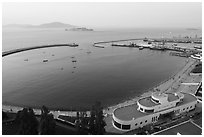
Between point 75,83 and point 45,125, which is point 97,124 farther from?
point 75,83

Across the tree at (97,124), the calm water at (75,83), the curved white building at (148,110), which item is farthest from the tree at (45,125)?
the calm water at (75,83)

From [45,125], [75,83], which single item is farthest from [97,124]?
[75,83]

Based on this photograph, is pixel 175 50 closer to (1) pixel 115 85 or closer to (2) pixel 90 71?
(2) pixel 90 71

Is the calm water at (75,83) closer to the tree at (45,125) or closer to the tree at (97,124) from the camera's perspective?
the tree at (97,124)

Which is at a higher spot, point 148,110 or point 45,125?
point 45,125

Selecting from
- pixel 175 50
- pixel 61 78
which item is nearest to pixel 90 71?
pixel 61 78

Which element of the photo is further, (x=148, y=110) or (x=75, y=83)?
(x=75, y=83)

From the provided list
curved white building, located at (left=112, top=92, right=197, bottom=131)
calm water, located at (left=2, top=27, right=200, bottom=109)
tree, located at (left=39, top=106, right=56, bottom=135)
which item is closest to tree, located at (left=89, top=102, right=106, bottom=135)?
curved white building, located at (left=112, top=92, right=197, bottom=131)

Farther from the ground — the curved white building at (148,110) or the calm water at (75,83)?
the curved white building at (148,110)
